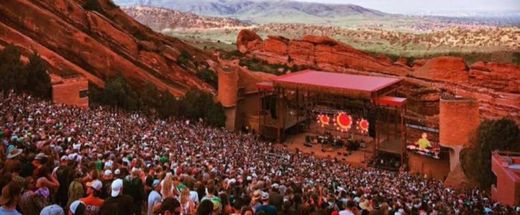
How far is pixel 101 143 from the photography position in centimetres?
Result: 1463

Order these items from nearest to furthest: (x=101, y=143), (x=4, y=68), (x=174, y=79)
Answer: (x=101, y=143)
(x=4, y=68)
(x=174, y=79)

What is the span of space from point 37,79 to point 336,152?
1984cm

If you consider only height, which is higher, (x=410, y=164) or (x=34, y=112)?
(x=34, y=112)

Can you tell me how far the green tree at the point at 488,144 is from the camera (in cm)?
2586

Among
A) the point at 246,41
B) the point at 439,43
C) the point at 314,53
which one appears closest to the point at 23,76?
the point at 314,53

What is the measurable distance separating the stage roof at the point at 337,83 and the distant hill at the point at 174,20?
86320 millimetres

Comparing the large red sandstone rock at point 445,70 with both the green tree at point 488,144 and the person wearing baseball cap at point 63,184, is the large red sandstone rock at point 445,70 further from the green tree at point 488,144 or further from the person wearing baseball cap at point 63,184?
the person wearing baseball cap at point 63,184

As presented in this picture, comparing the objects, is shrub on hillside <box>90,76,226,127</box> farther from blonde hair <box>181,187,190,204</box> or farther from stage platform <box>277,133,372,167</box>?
blonde hair <box>181,187,190,204</box>

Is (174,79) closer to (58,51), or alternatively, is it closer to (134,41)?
(134,41)

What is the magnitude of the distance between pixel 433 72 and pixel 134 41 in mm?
27152

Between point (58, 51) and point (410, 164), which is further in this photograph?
point (58, 51)

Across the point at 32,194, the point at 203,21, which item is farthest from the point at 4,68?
the point at 203,21

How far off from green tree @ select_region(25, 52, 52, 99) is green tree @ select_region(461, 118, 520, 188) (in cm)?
2344

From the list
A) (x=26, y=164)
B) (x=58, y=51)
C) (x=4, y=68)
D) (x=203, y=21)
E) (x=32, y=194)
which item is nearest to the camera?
(x=32, y=194)
